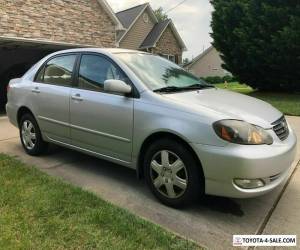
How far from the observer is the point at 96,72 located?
4.69 m

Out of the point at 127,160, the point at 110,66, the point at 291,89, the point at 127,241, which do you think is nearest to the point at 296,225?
the point at 127,241

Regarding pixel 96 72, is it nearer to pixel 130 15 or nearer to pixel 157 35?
pixel 157 35

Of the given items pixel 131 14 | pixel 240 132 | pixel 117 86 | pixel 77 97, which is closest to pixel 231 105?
pixel 240 132

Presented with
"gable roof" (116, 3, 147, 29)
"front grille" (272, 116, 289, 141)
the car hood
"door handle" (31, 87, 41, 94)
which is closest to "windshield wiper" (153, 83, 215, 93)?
the car hood

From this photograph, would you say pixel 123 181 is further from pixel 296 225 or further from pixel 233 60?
pixel 233 60

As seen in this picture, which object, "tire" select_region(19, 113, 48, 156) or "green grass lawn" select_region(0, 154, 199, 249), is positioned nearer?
"green grass lawn" select_region(0, 154, 199, 249)

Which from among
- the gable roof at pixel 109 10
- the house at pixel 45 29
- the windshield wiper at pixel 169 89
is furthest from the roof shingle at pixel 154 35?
the windshield wiper at pixel 169 89

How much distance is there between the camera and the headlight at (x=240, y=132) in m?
3.36

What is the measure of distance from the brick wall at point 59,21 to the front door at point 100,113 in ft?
30.3

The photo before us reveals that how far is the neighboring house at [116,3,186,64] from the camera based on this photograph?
26312mm

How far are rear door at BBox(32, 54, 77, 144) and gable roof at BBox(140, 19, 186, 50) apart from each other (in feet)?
70.5

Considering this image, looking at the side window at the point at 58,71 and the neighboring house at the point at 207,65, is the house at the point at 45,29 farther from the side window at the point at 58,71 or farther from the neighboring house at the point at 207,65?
the neighboring house at the point at 207,65

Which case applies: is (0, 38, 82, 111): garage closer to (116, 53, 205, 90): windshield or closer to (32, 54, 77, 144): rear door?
(32, 54, 77, 144): rear door

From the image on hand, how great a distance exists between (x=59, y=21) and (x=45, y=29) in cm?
93
